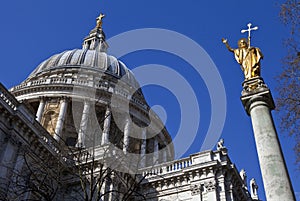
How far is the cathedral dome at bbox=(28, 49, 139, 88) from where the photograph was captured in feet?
146

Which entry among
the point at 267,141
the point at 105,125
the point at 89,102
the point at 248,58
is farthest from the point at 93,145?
the point at 89,102

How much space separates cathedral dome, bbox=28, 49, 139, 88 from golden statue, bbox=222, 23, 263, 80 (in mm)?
33620

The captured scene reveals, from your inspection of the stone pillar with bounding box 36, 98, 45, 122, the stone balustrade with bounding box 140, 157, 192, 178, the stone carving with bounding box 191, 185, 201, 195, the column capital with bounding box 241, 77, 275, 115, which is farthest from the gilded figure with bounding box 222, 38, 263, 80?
Result: the stone pillar with bounding box 36, 98, 45, 122

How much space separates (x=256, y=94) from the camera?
10375 millimetres

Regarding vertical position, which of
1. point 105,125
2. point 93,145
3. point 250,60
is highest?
point 105,125

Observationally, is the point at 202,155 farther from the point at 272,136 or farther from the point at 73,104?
the point at 73,104

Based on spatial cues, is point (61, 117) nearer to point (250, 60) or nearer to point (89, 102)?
point (89, 102)

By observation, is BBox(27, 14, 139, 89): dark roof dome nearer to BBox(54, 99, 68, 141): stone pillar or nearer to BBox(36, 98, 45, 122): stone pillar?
BBox(36, 98, 45, 122): stone pillar

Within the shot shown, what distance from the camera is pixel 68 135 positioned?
122 ft

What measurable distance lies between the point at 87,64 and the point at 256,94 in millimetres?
36837

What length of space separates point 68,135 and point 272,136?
98.2ft

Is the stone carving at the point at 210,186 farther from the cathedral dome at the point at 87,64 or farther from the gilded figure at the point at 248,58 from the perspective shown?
the cathedral dome at the point at 87,64

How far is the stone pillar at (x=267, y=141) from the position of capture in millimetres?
8617

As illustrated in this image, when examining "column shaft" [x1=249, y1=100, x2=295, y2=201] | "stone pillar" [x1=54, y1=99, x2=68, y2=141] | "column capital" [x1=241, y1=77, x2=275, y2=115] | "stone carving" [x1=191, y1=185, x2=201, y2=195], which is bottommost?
"column shaft" [x1=249, y1=100, x2=295, y2=201]
